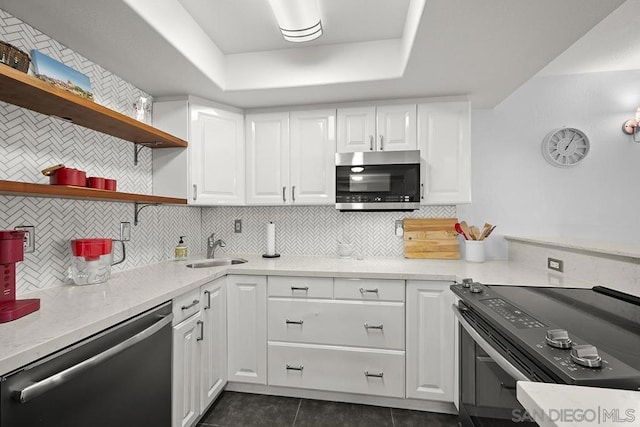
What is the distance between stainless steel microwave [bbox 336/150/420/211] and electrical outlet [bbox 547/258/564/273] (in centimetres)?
90

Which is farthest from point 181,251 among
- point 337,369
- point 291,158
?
point 337,369

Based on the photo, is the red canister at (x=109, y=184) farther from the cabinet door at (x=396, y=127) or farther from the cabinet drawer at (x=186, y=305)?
the cabinet door at (x=396, y=127)

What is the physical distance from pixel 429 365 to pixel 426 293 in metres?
0.46

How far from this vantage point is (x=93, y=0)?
50.5 inches

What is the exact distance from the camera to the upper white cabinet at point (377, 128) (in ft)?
7.63

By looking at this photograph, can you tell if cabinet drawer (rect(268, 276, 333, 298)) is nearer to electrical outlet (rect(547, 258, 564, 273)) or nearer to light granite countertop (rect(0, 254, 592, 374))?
light granite countertop (rect(0, 254, 592, 374))

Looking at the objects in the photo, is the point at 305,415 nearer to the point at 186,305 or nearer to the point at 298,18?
the point at 186,305

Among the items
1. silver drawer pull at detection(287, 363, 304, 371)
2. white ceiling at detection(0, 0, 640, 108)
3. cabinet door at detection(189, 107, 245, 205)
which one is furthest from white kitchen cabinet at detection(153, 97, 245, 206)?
silver drawer pull at detection(287, 363, 304, 371)

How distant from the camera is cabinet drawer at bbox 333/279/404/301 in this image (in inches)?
77.0

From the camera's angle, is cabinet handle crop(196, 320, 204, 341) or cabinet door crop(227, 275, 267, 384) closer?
cabinet handle crop(196, 320, 204, 341)

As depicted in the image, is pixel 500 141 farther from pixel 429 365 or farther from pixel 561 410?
pixel 561 410

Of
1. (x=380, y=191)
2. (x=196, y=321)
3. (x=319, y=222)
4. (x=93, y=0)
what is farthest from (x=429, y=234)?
(x=93, y=0)

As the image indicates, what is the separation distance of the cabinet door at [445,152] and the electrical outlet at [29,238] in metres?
2.34

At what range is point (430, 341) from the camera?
6.30 ft
